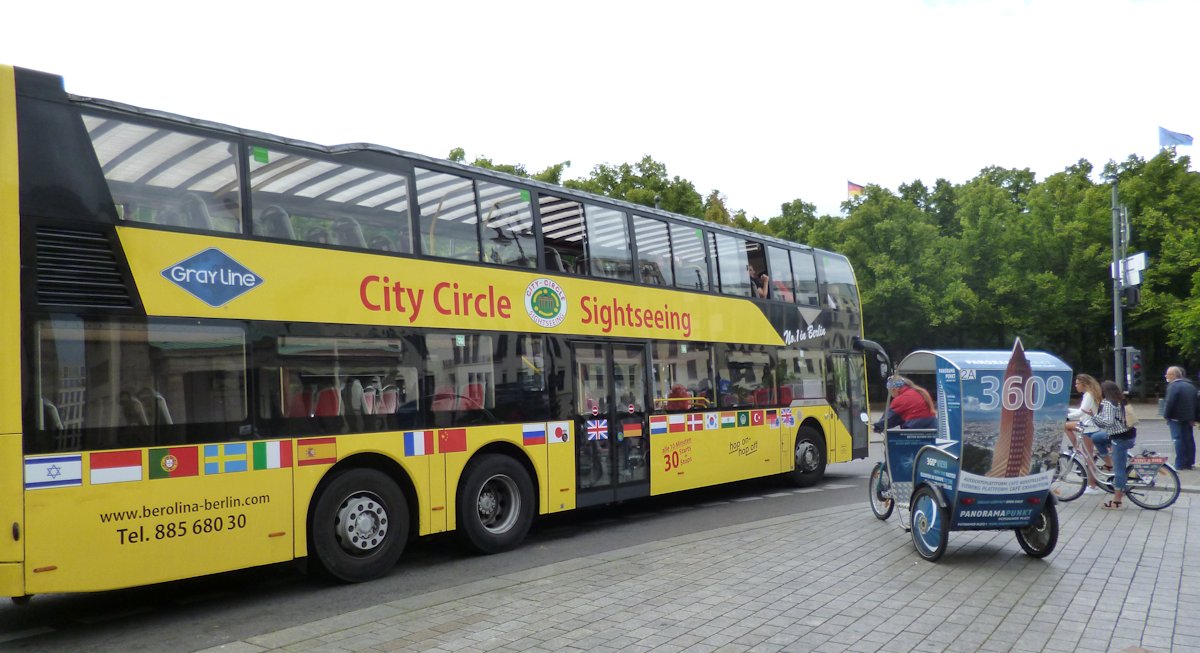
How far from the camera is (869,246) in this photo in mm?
41531

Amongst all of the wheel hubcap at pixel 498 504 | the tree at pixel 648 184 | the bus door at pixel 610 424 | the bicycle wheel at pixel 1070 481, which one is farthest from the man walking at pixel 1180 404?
the tree at pixel 648 184

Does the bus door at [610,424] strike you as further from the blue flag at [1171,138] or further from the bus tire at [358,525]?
the blue flag at [1171,138]

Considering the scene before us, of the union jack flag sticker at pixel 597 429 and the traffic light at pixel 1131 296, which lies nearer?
the union jack flag sticker at pixel 597 429

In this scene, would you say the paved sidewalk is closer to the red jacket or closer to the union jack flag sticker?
the red jacket

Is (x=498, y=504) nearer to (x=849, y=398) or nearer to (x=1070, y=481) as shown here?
(x=849, y=398)

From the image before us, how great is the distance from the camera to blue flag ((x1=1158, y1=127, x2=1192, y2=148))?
25.3 meters

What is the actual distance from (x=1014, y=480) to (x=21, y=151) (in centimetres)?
858

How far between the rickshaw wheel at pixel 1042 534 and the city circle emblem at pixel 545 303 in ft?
17.6

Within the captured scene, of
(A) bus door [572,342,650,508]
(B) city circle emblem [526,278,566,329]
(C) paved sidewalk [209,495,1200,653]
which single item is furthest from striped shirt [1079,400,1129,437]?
(B) city circle emblem [526,278,566,329]

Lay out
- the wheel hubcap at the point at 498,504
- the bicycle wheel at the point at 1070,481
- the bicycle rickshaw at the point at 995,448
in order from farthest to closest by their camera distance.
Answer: the bicycle wheel at the point at 1070,481 → the wheel hubcap at the point at 498,504 → the bicycle rickshaw at the point at 995,448

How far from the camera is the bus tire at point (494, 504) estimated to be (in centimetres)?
900

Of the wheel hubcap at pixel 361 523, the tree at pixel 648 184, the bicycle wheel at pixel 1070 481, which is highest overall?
the tree at pixel 648 184

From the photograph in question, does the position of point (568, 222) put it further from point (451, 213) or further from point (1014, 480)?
point (1014, 480)

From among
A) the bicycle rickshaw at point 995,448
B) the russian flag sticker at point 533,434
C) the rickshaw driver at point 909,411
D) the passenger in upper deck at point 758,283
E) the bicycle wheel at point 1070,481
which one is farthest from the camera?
the passenger in upper deck at point 758,283
